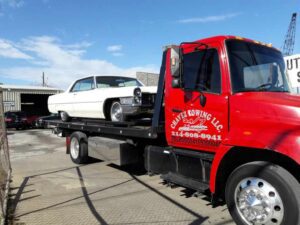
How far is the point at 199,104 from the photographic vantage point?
17.0 feet

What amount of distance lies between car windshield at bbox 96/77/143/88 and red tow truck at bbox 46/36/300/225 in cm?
249

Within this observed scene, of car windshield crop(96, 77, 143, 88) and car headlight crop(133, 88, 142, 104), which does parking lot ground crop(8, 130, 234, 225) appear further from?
car windshield crop(96, 77, 143, 88)

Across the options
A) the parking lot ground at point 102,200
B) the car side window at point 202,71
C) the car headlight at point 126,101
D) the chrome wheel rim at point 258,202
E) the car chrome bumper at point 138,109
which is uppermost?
the car side window at point 202,71

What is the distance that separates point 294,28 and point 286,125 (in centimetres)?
5501

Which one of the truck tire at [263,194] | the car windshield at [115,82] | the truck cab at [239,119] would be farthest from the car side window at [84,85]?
the truck tire at [263,194]

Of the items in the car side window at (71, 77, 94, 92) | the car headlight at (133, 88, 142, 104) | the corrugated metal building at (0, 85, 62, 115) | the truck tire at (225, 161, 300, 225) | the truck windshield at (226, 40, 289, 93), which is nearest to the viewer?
the truck tire at (225, 161, 300, 225)

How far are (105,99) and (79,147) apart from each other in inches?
93.8

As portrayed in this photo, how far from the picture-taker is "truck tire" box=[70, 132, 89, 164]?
9.73m

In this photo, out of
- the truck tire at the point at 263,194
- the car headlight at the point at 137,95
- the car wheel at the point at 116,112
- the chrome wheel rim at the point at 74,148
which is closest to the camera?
the truck tire at the point at 263,194

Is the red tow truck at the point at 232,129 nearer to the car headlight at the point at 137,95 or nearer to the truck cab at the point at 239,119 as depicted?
the truck cab at the point at 239,119

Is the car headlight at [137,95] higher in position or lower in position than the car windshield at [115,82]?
lower

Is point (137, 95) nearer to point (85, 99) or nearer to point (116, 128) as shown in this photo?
point (116, 128)

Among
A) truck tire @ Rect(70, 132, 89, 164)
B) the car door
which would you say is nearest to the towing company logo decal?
the car door

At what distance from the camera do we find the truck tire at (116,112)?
7.60 m
